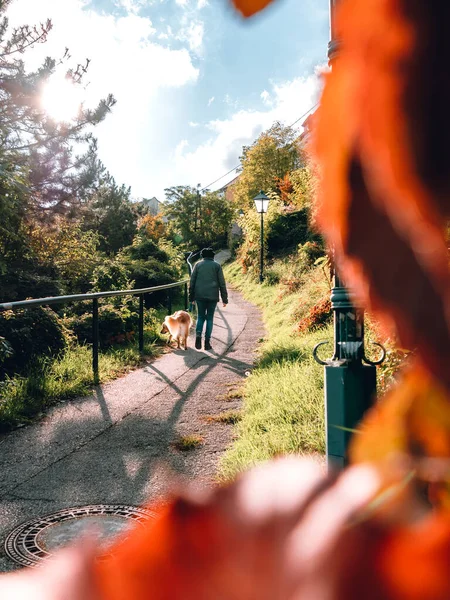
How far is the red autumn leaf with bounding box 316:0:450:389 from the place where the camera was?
129 millimetres

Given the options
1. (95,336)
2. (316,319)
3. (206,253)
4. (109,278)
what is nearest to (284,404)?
(95,336)

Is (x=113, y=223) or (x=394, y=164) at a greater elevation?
(x=113, y=223)

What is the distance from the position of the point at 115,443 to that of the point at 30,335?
2.73 meters

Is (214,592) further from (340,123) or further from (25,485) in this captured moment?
(25,485)

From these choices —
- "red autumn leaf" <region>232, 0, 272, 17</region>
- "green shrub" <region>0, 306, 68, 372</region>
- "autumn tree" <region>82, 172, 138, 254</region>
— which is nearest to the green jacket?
"green shrub" <region>0, 306, 68, 372</region>

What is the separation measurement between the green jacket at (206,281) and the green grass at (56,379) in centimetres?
151

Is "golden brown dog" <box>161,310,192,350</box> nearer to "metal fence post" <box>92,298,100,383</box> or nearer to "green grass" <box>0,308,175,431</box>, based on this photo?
"green grass" <box>0,308,175,431</box>

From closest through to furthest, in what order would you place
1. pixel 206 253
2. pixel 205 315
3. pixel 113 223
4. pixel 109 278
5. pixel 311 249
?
pixel 311 249 < pixel 205 315 < pixel 206 253 < pixel 109 278 < pixel 113 223

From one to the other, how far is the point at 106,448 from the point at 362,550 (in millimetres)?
3973

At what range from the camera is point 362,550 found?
119mm

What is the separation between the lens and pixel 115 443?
3961 millimetres

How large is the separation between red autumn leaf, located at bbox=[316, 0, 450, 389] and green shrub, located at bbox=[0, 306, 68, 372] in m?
6.04

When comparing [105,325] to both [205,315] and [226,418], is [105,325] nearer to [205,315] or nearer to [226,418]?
[205,315]

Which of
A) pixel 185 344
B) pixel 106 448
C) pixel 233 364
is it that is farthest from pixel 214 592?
pixel 185 344
